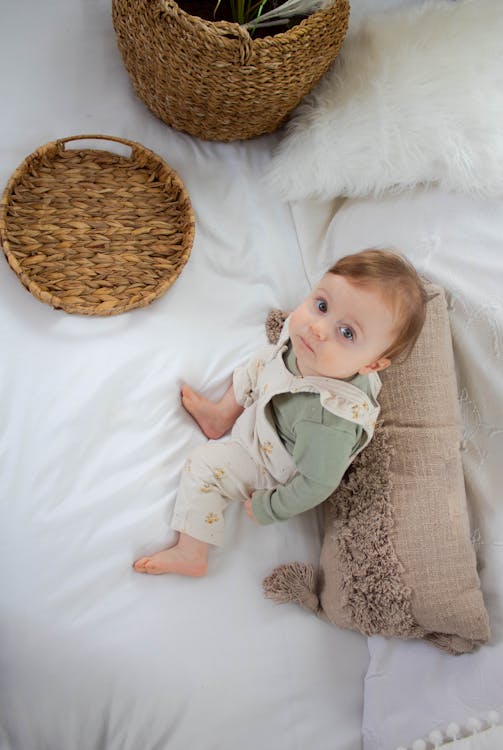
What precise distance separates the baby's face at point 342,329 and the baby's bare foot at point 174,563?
0.33 m

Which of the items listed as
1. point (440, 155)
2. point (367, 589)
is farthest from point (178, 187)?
point (367, 589)

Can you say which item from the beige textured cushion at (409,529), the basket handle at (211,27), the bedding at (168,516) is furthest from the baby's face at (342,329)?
the basket handle at (211,27)

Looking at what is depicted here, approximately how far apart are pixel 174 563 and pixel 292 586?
0.18m

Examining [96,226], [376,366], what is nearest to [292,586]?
[376,366]

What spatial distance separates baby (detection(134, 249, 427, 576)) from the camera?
0.87 metres

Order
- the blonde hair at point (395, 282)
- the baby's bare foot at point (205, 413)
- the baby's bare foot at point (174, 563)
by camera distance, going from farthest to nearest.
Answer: the baby's bare foot at point (205, 413) < the baby's bare foot at point (174, 563) < the blonde hair at point (395, 282)

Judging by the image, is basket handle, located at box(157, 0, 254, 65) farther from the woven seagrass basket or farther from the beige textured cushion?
the beige textured cushion

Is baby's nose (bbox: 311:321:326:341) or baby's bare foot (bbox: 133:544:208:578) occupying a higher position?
baby's nose (bbox: 311:321:326:341)

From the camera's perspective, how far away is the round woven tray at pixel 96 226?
1.12 m

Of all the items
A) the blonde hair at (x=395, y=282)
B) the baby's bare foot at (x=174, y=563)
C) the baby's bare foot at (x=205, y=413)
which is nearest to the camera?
the blonde hair at (x=395, y=282)

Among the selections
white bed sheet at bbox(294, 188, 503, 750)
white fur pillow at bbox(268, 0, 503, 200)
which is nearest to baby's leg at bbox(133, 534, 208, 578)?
white bed sheet at bbox(294, 188, 503, 750)

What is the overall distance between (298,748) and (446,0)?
4.25 ft

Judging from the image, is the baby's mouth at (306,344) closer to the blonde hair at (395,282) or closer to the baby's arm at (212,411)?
the blonde hair at (395,282)

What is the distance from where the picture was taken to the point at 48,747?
91cm
